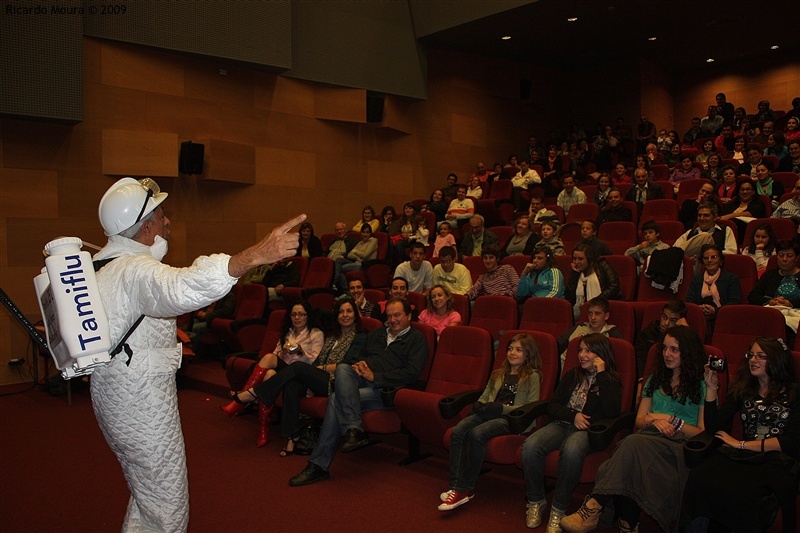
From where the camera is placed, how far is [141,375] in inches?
79.2

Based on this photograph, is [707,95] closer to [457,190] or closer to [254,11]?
[457,190]

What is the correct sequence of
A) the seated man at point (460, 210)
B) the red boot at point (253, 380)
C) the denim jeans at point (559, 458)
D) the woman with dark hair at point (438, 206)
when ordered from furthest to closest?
1. the woman with dark hair at point (438, 206)
2. the seated man at point (460, 210)
3. the red boot at point (253, 380)
4. the denim jeans at point (559, 458)

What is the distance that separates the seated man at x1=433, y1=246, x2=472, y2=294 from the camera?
6215 millimetres

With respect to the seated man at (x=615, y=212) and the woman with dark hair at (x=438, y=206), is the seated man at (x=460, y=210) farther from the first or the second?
the seated man at (x=615, y=212)

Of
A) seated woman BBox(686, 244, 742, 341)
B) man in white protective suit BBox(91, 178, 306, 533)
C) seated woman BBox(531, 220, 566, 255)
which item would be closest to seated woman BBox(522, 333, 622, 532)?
seated woman BBox(686, 244, 742, 341)

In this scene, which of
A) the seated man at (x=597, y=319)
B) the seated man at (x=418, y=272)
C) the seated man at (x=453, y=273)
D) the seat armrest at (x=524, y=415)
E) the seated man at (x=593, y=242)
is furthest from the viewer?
the seated man at (x=418, y=272)

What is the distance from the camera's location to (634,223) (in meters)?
6.59

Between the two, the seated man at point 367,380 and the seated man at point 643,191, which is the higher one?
the seated man at point 643,191

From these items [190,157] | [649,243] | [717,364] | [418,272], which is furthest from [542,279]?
[190,157]

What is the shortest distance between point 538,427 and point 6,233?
236 inches

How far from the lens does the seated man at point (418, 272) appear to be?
654cm

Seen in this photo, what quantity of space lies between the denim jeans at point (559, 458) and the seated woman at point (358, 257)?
4383mm

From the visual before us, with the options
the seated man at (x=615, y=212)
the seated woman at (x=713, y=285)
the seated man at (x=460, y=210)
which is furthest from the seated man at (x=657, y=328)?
the seated man at (x=460, y=210)

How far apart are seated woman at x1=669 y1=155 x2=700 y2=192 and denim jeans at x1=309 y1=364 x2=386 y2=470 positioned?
5.07 metres
